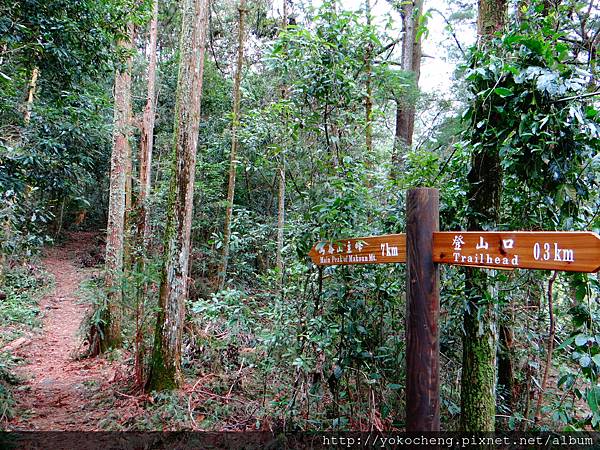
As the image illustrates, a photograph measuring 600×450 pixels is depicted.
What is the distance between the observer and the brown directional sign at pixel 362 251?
8.14ft

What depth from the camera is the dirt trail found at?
4574 millimetres

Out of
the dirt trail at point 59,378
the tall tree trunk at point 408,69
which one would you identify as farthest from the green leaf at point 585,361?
the tall tree trunk at point 408,69

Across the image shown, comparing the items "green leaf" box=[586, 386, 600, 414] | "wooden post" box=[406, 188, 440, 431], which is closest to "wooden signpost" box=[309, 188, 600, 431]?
"wooden post" box=[406, 188, 440, 431]

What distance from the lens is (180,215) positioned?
4887mm

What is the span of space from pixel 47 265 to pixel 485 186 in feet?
53.9

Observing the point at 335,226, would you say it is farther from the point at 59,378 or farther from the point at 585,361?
the point at 59,378

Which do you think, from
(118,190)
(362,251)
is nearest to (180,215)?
(362,251)

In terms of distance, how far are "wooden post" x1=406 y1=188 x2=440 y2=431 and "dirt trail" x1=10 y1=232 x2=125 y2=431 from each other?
377cm

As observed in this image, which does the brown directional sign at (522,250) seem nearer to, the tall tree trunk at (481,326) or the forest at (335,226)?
the forest at (335,226)

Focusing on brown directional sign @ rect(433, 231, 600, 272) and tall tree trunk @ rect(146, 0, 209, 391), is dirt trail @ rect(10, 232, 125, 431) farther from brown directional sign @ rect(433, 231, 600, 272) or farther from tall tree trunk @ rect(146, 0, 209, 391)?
brown directional sign @ rect(433, 231, 600, 272)

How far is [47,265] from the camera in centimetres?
1503

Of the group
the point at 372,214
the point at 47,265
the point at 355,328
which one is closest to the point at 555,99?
the point at 372,214

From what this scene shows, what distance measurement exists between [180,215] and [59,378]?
3.65m

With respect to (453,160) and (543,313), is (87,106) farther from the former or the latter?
(543,313)
